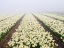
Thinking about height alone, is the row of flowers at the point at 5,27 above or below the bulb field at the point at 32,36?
below

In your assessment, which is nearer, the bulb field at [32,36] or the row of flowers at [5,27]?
the bulb field at [32,36]

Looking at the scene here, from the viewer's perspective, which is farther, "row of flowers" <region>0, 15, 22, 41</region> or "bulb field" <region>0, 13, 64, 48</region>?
"row of flowers" <region>0, 15, 22, 41</region>

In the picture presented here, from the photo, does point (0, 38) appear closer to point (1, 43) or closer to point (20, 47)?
point (1, 43)

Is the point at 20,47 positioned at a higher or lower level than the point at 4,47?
higher

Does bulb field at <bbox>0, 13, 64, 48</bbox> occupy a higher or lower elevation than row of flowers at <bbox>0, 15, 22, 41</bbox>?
higher

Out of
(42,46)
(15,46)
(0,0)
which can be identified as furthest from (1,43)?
(0,0)

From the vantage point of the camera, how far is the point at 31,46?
7559 millimetres

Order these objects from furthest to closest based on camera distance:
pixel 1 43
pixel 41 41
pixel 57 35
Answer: pixel 57 35 < pixel 1 43 < pixel 41 41

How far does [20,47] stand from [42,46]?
1102mm

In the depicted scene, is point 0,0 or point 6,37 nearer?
point 6,37

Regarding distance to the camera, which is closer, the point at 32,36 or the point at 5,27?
the point at 32,36

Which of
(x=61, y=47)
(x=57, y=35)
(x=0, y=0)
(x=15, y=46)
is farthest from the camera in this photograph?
(x=0, y=0)

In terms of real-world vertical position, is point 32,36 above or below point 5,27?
above

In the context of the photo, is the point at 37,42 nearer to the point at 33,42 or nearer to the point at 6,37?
the point at 33,42
